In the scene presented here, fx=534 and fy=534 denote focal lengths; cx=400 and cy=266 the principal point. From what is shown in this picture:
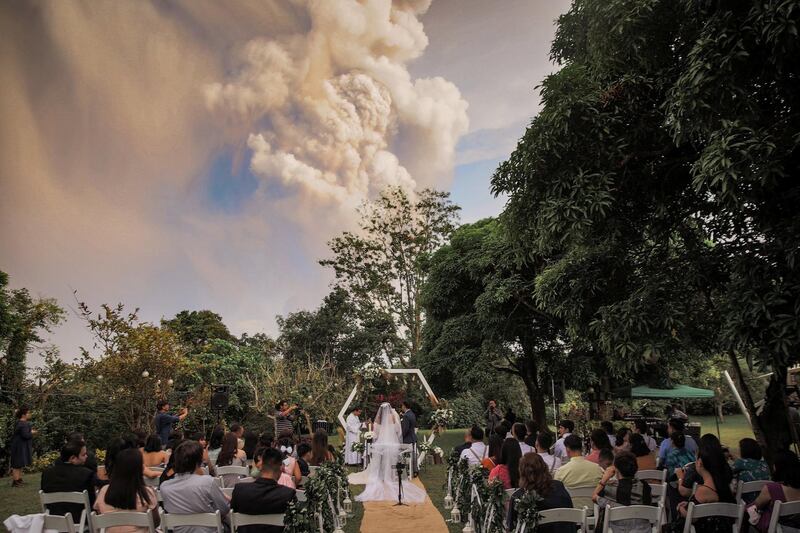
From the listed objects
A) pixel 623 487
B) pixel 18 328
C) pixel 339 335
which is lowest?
pixel 623 487

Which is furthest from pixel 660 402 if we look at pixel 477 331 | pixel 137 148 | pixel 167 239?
pixel 137 148

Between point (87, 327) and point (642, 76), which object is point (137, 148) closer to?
point (87, 327)

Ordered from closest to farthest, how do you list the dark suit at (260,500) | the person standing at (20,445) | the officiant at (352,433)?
the dark suit at (260,500) → the person standing at (20,445) → the officiant at (352,433)

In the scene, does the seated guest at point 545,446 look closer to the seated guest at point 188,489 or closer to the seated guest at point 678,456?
the seated guest at point 678,456

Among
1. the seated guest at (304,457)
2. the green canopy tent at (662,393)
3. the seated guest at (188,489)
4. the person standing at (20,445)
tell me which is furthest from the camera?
the green canopy tent at (662,393)

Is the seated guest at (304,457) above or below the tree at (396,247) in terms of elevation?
below

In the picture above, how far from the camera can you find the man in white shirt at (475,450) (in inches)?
299

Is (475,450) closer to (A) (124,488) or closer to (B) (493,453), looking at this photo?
(B) (493,453)

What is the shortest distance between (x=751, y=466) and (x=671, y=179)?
4.19 meters

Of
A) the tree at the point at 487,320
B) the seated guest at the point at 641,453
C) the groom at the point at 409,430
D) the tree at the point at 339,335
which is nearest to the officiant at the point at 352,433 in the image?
the groom at the point at 409,430

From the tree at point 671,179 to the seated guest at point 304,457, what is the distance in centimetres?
417

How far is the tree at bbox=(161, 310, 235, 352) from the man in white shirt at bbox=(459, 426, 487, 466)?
1079 inches

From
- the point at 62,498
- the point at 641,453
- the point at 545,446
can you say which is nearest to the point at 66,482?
the point at 62,498

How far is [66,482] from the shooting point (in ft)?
17.1
